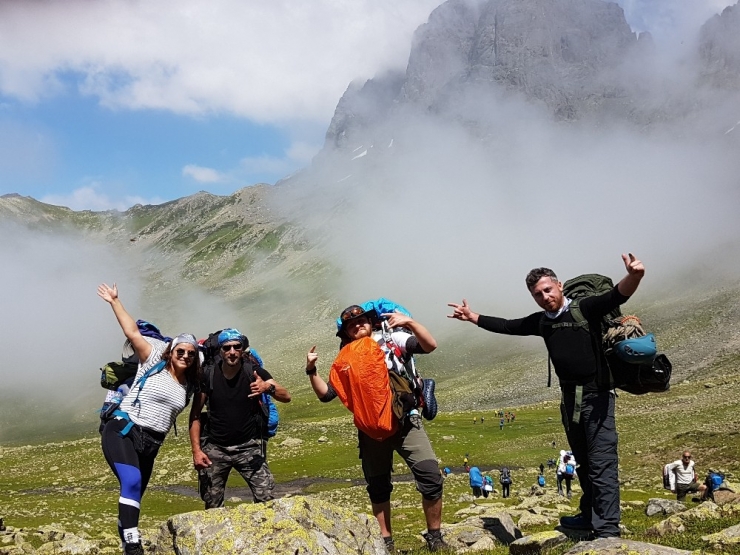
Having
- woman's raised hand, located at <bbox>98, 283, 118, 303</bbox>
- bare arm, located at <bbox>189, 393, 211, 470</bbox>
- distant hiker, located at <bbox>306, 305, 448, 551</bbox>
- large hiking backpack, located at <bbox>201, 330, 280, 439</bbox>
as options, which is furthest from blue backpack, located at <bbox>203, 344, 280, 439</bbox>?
woman's raised hand, located at <bbox>98, 283, 118, 303</bbox>

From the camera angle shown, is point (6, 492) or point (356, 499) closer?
point (356, 499)

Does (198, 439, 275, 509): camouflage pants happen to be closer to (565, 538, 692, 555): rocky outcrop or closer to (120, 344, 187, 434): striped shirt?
(120, 344, 187, 434): striped shirt

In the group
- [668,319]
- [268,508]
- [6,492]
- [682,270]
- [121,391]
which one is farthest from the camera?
[682,270]

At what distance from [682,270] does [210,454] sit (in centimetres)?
17443

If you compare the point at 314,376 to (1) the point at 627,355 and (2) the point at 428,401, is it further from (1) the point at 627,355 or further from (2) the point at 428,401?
(1) the point at 627,355

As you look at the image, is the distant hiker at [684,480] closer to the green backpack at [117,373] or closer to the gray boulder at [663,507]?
the gray boulder at [663,507]

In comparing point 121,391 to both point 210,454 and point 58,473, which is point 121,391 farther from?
point 58,473

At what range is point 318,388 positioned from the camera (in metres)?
9.59

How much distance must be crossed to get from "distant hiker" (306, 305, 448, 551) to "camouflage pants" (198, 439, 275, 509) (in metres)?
1.64

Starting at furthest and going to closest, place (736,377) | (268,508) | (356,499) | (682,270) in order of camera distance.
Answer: (682,270) → (736,377) → (356,499) → (268,508)

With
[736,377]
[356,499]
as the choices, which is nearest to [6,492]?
[356,499]

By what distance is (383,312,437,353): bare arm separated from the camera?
337 inches

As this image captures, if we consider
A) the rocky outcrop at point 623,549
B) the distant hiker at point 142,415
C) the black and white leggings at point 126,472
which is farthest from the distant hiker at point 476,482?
the black and white leggings at point 126,472

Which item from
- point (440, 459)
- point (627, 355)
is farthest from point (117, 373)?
point (440, 459)
